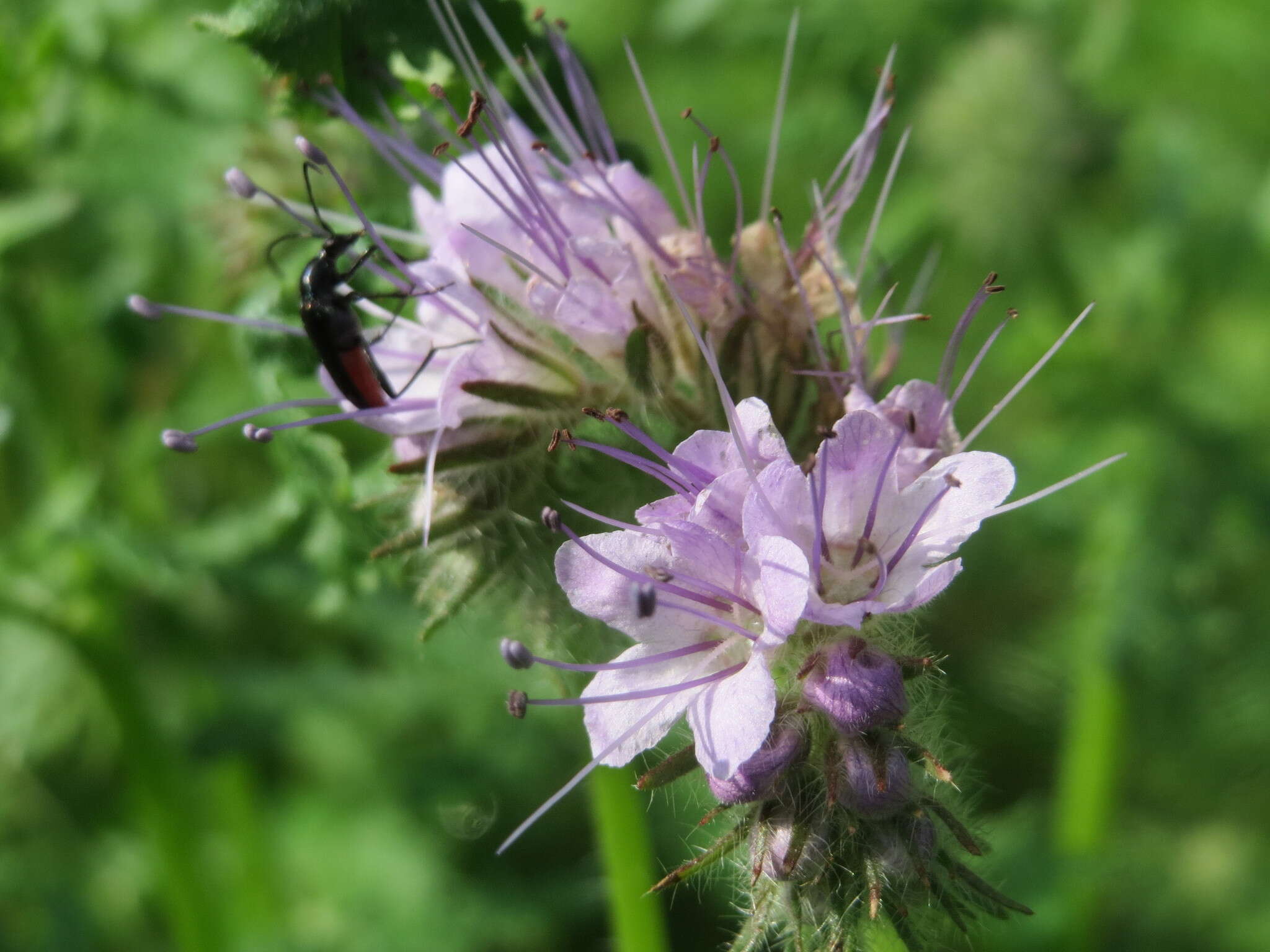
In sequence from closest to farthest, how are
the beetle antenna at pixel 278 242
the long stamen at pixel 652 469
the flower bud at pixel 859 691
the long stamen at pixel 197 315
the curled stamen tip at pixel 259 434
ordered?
the flower bud at pixel 859 691 → the long stamen at pixel 652 469 → the curled stamen tip at pixel 259 434 → the long stamen at pixel 197 315 → the beetle antenna at pixel 278 242

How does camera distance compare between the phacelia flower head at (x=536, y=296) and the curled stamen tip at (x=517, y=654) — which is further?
the phacelia flower head at (x=536, y=296)

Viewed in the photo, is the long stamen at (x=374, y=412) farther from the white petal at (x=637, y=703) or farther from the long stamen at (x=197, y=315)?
the white petal at (x=637, y=703)

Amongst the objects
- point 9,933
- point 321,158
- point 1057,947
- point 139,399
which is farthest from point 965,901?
point 9,933

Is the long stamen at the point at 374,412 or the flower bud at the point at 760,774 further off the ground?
the long stamen at the point at 374,412

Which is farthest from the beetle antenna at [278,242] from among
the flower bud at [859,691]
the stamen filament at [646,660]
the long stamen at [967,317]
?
the flower bud at [859,691]

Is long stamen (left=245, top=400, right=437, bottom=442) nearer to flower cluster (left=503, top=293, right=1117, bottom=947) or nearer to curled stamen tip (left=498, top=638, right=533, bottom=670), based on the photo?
flower cluster (left=503, top=293, right=1117, bottom=947)

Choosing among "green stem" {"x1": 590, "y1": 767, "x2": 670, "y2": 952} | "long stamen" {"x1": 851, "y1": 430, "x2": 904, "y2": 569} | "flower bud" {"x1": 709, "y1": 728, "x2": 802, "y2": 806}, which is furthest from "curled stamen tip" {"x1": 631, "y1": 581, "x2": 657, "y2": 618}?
"green stem" {"x1": 590, "y1": 767, "x2": 670, "y2": 952}
